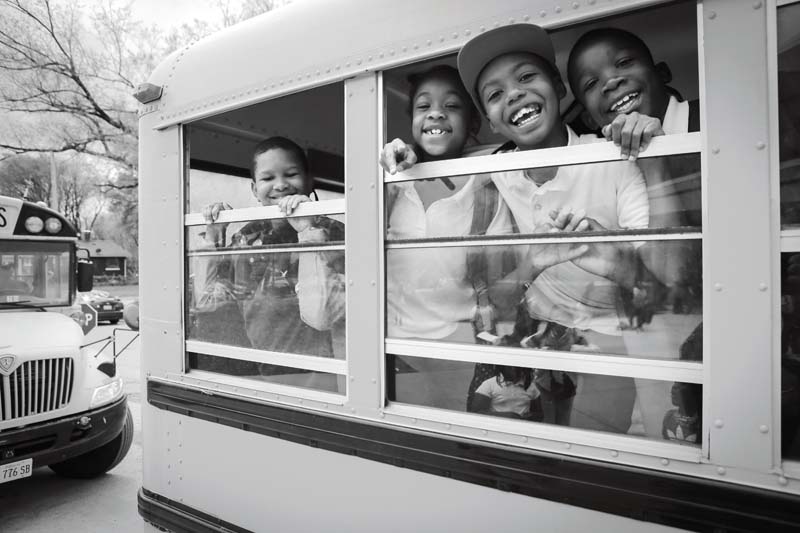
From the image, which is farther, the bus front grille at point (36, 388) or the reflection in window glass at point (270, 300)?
the bus front grille at point (36, 388)

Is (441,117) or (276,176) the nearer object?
(441,117)

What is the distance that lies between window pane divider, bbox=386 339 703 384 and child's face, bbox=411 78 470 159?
676mm

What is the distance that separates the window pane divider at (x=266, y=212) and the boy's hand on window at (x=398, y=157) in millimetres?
209

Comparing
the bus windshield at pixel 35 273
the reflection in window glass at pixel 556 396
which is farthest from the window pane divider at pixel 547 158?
the bus windshield at pixel 35 273

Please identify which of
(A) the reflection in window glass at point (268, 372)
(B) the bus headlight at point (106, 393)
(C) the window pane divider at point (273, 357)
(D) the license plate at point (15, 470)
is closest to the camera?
(C) the window pane divider at point (273, 357)

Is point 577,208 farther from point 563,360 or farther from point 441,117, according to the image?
point 441,117

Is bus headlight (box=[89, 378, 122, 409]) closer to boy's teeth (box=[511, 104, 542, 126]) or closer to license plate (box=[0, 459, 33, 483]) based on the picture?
license plate (box=[0, 459, 33, 483])

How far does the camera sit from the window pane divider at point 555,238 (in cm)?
120

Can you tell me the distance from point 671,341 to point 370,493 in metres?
1.00

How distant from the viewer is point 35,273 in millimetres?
4520

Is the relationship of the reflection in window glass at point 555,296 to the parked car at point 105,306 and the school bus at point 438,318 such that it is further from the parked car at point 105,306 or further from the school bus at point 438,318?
the parked car at point 105,306

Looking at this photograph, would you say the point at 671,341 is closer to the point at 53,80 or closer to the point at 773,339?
the point at 773,339

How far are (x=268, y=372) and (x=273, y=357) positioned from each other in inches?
6.2

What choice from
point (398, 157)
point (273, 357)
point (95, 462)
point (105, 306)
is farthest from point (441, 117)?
point (105, 306)
